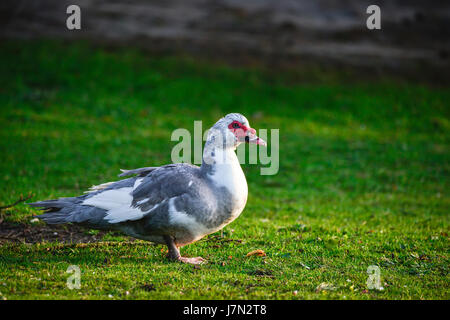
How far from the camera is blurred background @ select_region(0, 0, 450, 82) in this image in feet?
60.2

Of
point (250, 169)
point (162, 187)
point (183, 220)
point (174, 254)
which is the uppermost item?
point (162, 187)

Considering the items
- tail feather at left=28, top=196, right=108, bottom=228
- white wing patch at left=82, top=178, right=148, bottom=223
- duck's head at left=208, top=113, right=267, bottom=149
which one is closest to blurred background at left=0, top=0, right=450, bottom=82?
duck's head at left=208, top=113, right=267, bottom=149

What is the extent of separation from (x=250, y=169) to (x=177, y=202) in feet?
21.7

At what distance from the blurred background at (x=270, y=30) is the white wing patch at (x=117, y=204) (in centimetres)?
1260

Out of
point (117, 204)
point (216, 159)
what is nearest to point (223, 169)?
point (216, 159)

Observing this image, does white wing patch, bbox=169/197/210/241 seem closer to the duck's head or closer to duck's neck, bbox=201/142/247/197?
duck's neck, bbox=201/142/247/197

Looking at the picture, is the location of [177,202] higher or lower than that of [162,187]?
lower

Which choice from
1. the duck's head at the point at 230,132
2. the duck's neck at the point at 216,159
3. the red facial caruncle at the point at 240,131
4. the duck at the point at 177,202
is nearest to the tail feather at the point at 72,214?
the duck at the point at 177,202

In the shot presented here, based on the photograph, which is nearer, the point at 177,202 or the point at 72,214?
the point at 177,202

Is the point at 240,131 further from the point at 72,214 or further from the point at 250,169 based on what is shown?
the point at 250,169

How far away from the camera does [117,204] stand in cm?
627

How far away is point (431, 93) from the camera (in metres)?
17.2

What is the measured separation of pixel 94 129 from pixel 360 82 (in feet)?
31.3

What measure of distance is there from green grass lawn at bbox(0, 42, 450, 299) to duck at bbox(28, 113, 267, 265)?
45 cm
